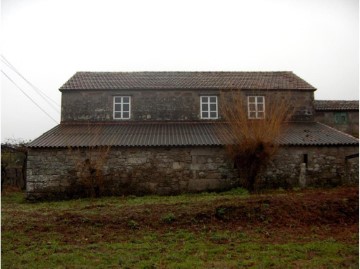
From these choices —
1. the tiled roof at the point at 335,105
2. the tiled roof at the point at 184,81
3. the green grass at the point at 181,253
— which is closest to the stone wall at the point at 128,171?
the tiled roof at the point at 184,81

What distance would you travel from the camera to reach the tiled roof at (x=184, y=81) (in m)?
20.2

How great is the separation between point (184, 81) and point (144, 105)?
10.0 ft

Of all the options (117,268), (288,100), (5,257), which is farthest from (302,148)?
(5,257)

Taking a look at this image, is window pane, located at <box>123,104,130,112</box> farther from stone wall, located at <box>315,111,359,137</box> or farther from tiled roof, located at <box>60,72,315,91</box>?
stone wall, located at <box>315,111,359,137</box>

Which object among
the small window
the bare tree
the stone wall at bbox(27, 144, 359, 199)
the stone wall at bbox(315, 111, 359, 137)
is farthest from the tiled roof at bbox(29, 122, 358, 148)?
the small window

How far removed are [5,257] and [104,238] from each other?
2294 millimetres

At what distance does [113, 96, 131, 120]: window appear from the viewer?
19.8 metres

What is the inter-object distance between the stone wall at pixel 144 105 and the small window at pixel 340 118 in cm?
763

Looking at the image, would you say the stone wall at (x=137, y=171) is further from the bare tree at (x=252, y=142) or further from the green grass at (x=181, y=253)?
the green grass at (x=181, y=253)

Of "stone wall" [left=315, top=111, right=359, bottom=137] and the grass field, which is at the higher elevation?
"stone wall" [left=315, top=111, right=359, bottom=137]

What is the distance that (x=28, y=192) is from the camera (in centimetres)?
1580

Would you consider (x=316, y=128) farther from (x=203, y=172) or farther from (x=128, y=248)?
(x=128, y=248)

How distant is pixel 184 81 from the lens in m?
21.1

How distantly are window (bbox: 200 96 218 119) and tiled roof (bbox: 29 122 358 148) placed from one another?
60cm
